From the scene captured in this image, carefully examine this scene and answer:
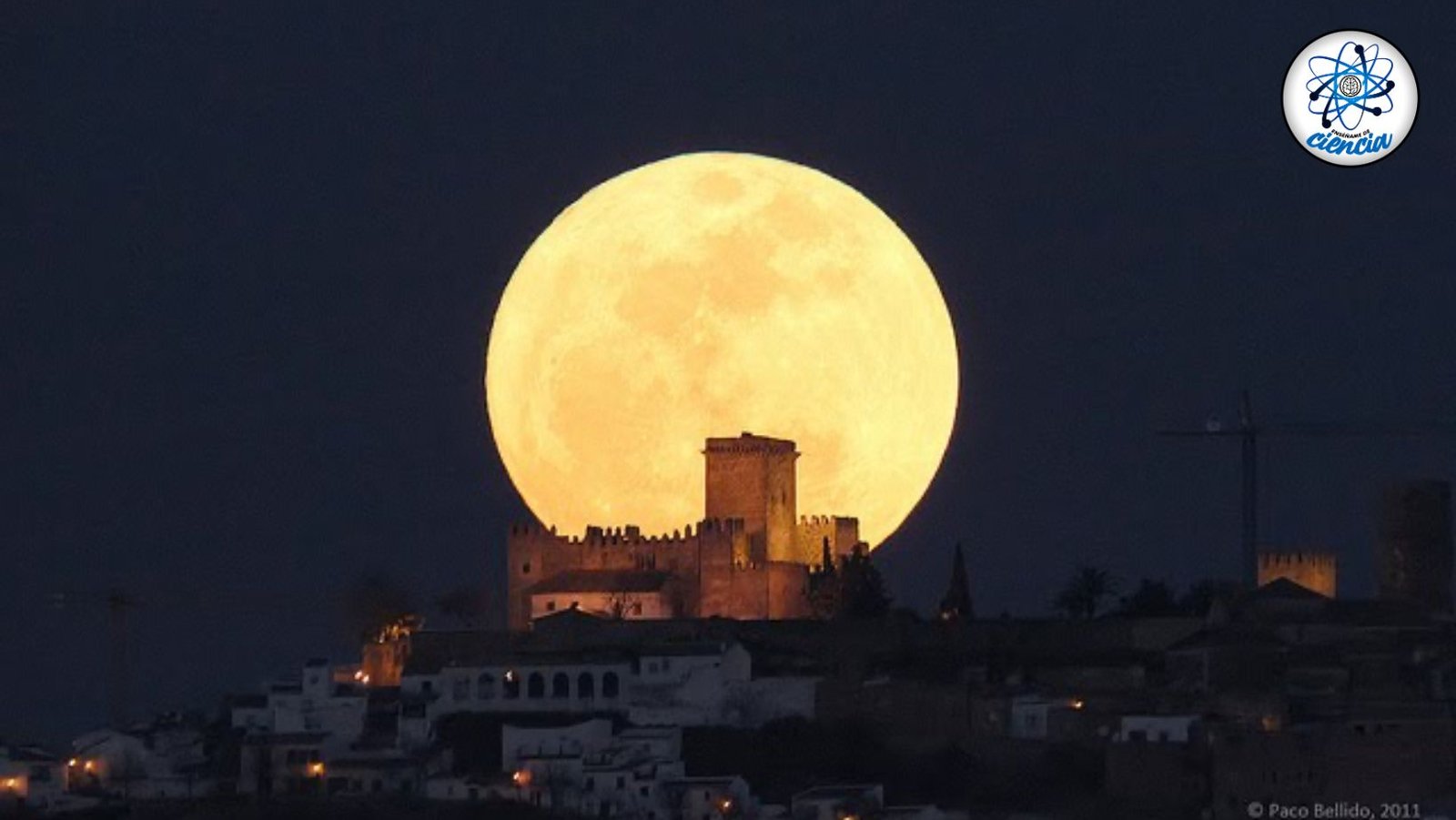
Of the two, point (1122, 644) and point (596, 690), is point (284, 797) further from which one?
point (1122, 644)

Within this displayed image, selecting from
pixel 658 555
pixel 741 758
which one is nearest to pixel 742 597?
pixel 658 555

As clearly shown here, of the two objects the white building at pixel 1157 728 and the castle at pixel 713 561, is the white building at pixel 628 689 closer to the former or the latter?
the castle at pixel 713 561

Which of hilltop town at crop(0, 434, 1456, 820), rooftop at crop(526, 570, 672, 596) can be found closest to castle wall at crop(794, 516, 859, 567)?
hilltop town at crop(0, 434, 1456, 820)

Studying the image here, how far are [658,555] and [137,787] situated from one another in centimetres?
943

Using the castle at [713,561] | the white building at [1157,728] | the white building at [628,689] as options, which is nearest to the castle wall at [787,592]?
the castle at [713,561]

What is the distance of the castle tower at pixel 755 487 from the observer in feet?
299

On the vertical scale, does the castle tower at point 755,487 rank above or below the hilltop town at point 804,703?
above

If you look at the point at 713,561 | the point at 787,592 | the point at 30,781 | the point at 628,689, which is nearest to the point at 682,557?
the point at 713,561

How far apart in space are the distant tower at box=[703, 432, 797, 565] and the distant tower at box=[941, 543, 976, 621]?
2.47m

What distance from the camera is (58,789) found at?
86188mm

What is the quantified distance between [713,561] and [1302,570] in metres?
9.14

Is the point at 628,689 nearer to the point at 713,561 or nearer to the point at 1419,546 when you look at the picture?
the point at 713,561

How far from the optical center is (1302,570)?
9431 cm

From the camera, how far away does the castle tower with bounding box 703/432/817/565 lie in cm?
9100
